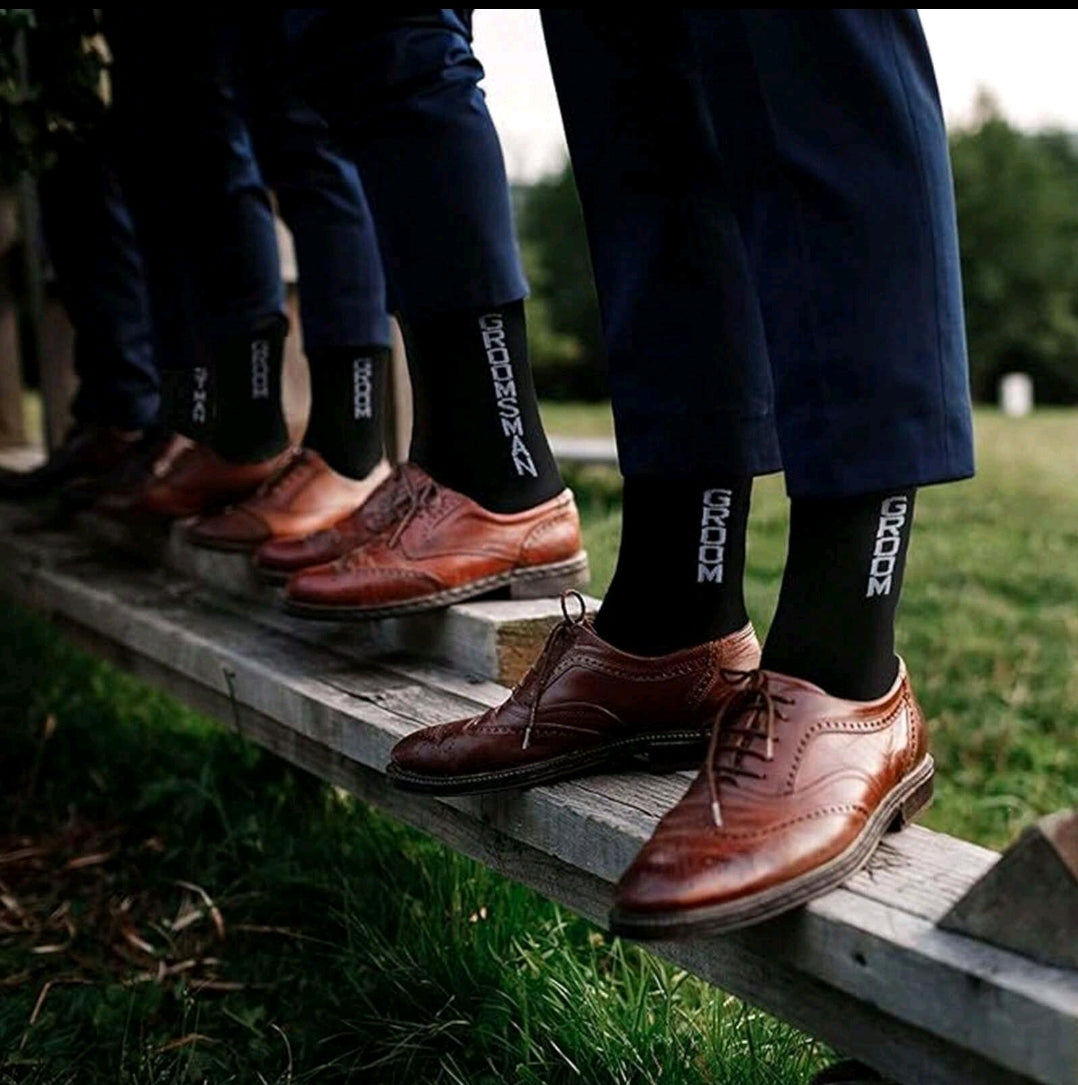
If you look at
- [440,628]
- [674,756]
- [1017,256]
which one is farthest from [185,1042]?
[1017,256]

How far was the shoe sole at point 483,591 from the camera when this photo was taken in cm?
174

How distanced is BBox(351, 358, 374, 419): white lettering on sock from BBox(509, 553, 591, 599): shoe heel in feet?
1.42

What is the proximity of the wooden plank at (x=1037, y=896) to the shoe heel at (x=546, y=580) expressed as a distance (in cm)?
83

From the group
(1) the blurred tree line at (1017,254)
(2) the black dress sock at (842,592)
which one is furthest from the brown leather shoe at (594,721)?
A: (1) the blurred tree line at (1017,254)

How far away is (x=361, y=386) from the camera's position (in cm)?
213

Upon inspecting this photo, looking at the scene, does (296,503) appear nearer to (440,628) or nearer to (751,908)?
(440,628)

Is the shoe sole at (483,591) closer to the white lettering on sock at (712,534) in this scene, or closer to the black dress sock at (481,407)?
the black dress sock at (481,407)

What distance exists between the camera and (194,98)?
2.31m

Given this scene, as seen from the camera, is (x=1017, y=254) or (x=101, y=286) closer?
(x=101, y=286)

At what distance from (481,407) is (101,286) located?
5.51 ft

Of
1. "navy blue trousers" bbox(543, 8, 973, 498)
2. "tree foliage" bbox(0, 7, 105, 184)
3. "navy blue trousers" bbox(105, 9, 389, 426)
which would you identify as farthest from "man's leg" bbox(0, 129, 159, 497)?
"navy blue trousers" bbox(543, 8, 973, 498)

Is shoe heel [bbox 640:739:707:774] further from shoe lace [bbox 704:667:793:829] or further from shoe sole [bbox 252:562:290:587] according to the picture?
shoe sole [bbox 252:562:290:587]

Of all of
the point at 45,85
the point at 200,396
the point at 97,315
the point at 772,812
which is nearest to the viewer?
the point at 772,812

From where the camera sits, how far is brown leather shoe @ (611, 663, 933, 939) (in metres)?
1.08
